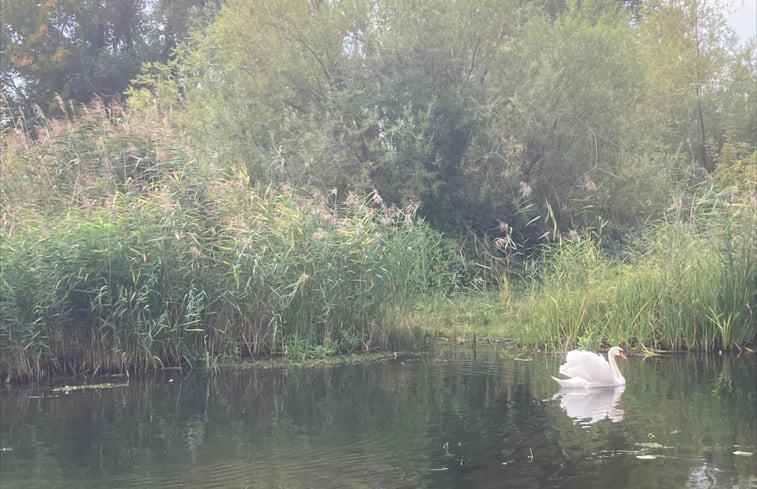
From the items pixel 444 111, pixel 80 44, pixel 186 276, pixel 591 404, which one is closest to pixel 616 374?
pixel 591 404

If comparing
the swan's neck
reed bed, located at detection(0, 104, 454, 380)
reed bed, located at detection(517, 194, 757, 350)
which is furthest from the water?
reed bed, located at detection(0, 104, 454, 380)

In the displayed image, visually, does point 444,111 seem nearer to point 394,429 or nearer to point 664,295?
point 664,295

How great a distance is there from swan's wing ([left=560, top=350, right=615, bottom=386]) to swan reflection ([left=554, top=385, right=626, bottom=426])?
109mm

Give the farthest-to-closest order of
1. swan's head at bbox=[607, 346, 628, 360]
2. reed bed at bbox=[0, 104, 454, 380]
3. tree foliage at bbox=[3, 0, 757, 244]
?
tree foliage at bbox=[3, 0, 757, 244] → reed bed at bbox=[0, 104, 454, 380] → swan's head at bbox=[607, 346, 628, 360]

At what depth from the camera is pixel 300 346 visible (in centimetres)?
1262

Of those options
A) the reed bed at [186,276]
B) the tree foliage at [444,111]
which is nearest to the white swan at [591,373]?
the reed bed at [186,276]

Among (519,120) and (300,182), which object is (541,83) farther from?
(300,182)

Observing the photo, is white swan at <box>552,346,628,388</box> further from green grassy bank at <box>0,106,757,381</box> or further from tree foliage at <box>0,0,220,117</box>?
tree foliage at <box>0,0,220,117</box>

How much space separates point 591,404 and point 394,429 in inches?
97.4

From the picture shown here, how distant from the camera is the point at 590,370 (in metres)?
10.4

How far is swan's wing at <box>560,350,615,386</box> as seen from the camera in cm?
1040

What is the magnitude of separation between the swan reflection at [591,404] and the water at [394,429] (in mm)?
35

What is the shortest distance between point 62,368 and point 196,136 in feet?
30.1

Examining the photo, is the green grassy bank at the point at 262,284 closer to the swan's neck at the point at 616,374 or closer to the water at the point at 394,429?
the water at the point at 394,429
